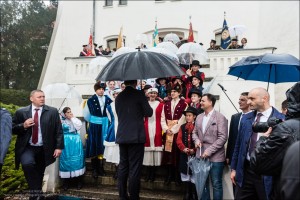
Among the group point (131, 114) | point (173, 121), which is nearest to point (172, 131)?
point (173, 121)

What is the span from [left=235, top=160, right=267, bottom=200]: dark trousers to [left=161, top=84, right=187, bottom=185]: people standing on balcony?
7.97 feet

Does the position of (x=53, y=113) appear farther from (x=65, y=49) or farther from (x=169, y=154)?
(x=65, y=49)

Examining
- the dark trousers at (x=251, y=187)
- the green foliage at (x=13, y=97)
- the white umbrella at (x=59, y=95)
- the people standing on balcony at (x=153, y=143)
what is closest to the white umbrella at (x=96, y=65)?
the white umbrella at (x=59, y=95)

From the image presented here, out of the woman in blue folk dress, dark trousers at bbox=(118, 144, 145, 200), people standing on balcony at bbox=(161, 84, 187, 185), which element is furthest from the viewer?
the woman in blue folk dress

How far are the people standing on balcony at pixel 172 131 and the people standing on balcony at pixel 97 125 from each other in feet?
4.32

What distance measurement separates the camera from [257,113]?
4355 mm

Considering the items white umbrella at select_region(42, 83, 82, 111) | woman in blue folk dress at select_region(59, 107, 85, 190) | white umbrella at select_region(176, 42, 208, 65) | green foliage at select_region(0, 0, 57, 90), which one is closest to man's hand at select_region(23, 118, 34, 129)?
woman in blue folk dress at select_region(59, 107, 85, 190)

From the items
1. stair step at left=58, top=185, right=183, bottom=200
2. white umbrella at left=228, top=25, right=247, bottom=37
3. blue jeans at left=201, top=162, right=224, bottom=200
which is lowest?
stair step at left=58, top=185, right=183, bottom=200

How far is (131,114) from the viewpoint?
5.23 m

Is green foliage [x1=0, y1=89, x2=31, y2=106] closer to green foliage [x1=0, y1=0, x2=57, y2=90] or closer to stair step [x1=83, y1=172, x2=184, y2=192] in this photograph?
green foliage [x1=0, y1=0, x2=57, y2=90]

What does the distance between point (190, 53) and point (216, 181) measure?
17.7ft

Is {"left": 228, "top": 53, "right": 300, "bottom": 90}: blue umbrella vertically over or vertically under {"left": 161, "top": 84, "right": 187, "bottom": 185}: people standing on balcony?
over

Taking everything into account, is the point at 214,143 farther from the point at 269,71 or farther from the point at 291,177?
the point at 291,177

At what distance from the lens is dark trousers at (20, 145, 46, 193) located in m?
5.48
